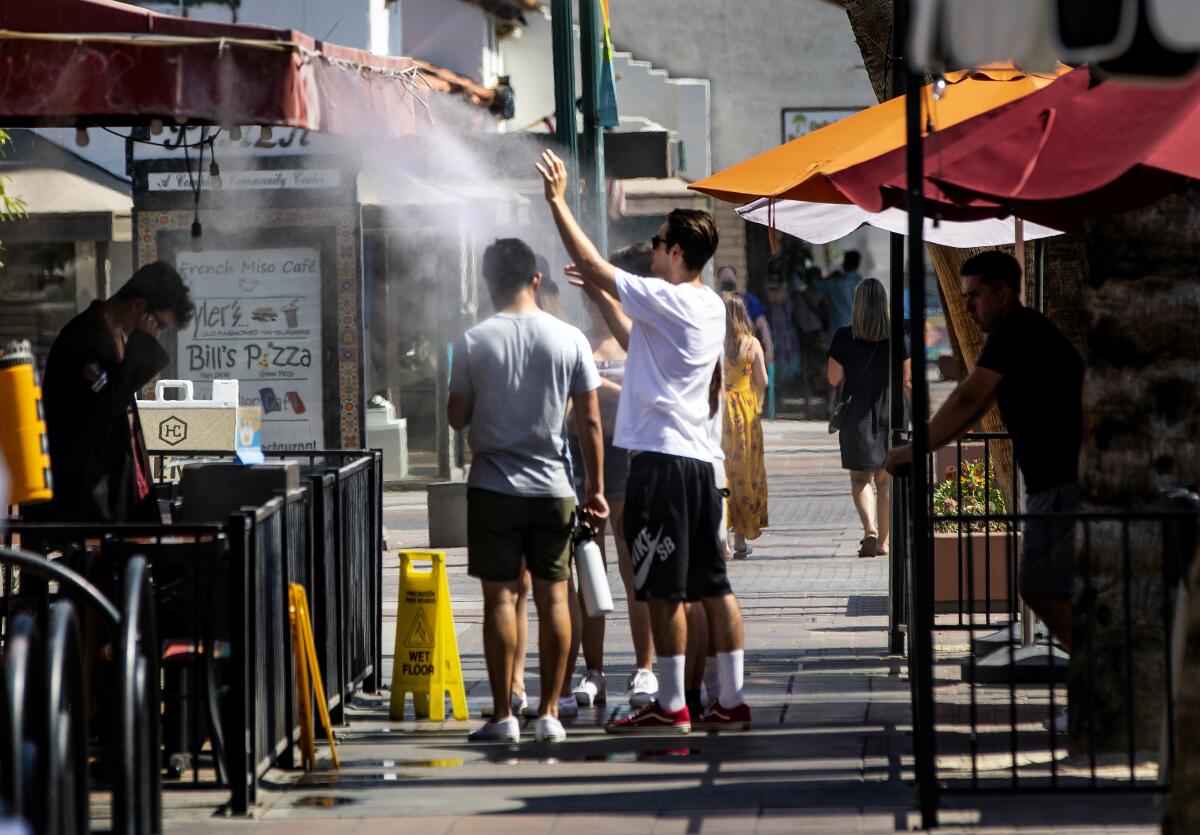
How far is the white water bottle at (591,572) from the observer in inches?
296

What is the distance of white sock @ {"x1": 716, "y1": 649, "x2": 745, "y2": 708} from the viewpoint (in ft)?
24.5

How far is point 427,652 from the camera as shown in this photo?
795 cm

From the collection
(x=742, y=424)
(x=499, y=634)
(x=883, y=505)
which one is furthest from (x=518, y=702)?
(x=883, y=505)

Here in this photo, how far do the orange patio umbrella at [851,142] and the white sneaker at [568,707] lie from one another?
7.12ft

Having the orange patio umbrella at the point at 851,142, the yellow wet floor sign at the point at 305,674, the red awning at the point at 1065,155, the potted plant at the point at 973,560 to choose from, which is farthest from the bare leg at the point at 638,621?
the potted plant at the point at 973,560

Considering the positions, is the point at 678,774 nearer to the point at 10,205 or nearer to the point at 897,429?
the point at 897,429

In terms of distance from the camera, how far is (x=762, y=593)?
1180cm

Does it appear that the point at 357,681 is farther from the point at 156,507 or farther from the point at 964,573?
the point at 964,573

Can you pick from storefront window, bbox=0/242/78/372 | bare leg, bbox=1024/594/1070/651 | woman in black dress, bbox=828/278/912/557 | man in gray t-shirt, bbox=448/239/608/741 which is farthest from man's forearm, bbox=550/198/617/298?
storefront window, bbox=0/242/78/372

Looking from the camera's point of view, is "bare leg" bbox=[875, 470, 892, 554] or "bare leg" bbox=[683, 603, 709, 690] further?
"bare leg" bbox=[875, 470, 892, 554]

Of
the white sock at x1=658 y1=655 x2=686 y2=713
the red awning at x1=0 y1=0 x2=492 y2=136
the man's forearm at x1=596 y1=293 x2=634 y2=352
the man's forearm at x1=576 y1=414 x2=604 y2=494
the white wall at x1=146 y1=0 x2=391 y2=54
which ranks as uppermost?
the white wall at x1=146 y1=0 x2=391 y2=54

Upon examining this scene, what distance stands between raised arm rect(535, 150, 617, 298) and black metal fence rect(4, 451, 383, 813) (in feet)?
4.30

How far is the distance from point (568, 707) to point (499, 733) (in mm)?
694

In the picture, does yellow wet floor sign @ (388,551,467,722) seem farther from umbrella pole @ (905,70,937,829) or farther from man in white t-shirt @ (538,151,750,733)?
umbrella pole @ (905,70,937,829)
